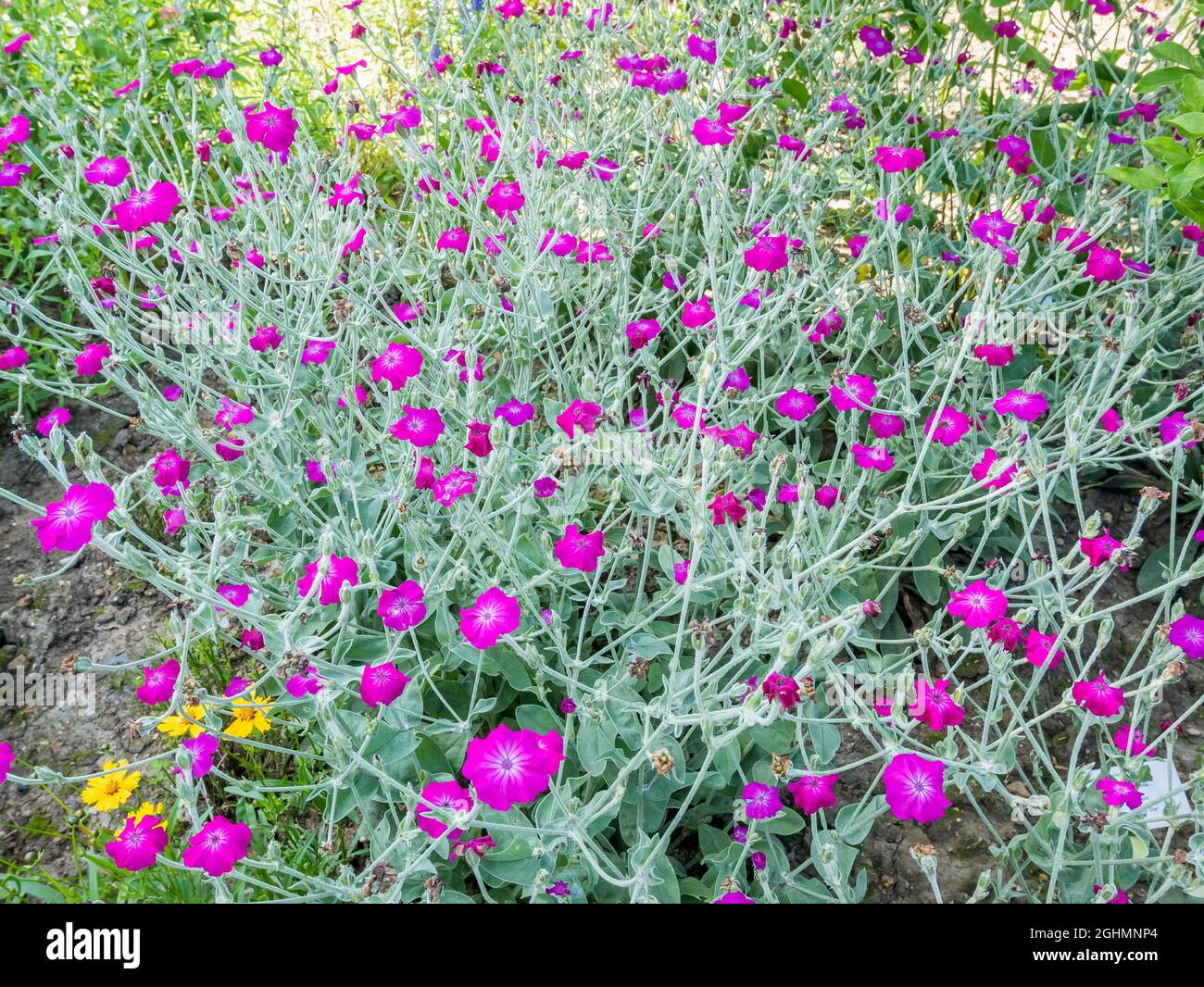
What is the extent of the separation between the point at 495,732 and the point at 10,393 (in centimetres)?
257

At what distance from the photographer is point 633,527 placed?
7.57ft

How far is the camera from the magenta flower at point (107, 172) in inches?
79.9

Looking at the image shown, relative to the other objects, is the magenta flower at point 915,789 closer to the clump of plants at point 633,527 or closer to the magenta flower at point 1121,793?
the clump of plants at point 633,527

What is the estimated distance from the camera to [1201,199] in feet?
7.00

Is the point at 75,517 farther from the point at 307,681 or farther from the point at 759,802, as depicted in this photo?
the point at 759,802

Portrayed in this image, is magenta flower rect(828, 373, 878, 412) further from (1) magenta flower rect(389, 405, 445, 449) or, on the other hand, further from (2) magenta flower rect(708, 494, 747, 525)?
(1) magenta flower rect(389, 405, 445, 449)

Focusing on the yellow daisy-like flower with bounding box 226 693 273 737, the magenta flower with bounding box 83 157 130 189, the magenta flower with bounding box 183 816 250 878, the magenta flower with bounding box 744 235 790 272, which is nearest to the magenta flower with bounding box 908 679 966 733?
the magenta flower with bounding box 744 235 790 272

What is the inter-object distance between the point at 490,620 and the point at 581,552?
206 mm

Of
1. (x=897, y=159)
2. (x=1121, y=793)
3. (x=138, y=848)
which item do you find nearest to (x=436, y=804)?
(x=138, y=848)

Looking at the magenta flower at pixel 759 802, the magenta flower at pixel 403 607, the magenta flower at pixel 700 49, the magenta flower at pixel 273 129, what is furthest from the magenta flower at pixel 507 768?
the magenta flower at pixel 700 49

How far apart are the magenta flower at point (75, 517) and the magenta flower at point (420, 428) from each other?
0.50 metres

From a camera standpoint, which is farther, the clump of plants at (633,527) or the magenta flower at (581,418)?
the magenta flower at (581,418)
